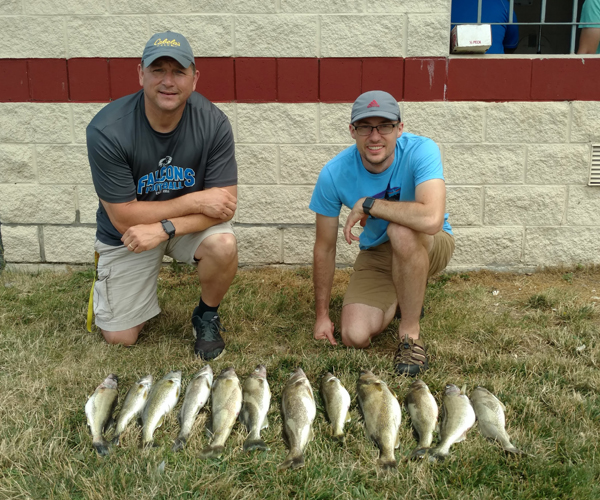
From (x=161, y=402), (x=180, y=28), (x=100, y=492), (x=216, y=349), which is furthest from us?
(x=180, y=28)

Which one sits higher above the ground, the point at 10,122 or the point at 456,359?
the point at 10,122

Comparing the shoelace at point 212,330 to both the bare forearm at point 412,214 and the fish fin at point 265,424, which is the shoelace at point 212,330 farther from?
the bare forearm at point 412,214

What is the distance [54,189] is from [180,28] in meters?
1.95

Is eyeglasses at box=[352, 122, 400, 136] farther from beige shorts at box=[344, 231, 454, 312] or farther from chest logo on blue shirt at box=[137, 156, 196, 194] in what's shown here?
chest logo on blue shirt at box=[137, 156, 196, 194]

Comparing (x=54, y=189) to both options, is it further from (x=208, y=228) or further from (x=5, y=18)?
(x=208, y=228)

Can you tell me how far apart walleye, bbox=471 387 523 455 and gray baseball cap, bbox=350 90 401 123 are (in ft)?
5.68

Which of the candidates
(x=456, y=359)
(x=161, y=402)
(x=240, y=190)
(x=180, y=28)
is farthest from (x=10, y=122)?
(x=456, y=359)

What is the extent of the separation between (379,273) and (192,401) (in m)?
1.82

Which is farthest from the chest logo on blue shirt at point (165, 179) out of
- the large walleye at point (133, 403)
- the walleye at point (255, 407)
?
the walleye at point (255, 407)

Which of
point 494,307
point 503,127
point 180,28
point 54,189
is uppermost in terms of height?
point 180,28

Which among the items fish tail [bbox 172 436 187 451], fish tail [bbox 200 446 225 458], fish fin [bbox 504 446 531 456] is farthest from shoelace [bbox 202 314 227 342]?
fish fin [bbox 504 446 531 456]

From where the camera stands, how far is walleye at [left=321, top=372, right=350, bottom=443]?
2824 mm

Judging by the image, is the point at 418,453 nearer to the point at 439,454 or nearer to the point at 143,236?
the point at 439,454

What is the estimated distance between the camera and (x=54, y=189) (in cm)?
541
